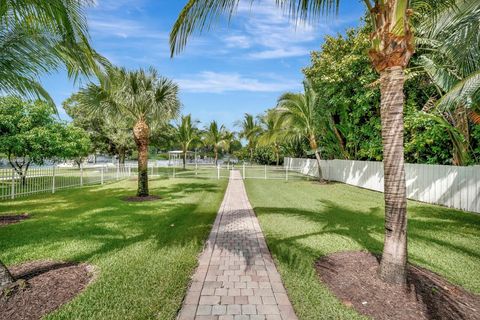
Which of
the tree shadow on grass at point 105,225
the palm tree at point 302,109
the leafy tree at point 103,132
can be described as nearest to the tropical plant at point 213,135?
the leafy tree at point 103,132

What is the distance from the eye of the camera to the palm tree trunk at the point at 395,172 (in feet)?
11.9

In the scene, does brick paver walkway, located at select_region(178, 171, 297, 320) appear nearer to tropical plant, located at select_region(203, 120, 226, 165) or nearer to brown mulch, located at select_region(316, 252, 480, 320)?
brown mulch, located at select_region(316, 252, 480, 320)

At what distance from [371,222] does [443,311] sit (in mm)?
4624

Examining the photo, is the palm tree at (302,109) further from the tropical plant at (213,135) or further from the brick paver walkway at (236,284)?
the tropical plant at (213,135)

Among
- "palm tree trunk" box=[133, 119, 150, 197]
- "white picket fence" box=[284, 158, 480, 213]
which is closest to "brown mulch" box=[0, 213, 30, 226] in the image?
"palm tree trunk" box=[133, 119, 150, 197]

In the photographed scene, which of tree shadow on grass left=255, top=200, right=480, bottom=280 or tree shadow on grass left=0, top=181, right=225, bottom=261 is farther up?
tree shadow on grass left=0, top=181, right=225, bottom=261

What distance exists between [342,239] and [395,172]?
280cm

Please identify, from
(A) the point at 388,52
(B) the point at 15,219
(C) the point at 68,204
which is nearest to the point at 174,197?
(C) the point at 68,204

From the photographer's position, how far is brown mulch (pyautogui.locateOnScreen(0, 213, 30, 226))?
23.2ft

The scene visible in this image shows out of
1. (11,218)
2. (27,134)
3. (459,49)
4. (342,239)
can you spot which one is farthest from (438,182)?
(27,134)

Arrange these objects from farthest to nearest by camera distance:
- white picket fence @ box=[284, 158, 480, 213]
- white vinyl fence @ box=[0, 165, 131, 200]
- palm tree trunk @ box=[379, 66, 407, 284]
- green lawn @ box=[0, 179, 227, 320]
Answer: white vinyl fence @ box=[0, 165, 131, 200] < white picket fence @ box=[284, 158, 480, 213] < palm tree trunk @ box=[379, 66, 407, 284] < green lawn @ box=[0, 179, 227, 320]

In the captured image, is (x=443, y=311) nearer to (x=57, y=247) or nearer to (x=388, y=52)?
(x=388, y=52)

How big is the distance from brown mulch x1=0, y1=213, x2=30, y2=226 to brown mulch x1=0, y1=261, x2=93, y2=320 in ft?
12.5

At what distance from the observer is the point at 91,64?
5062 mm
